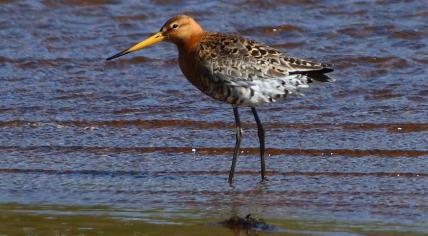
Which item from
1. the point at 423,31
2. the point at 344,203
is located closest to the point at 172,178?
the point at 344,203

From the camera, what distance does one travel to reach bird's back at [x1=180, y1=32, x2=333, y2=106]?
29.0 ft

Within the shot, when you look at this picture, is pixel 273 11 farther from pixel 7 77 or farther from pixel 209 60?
pixel 209 60

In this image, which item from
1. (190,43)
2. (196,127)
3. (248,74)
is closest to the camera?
(248,74)

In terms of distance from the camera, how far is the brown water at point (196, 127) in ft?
25.5

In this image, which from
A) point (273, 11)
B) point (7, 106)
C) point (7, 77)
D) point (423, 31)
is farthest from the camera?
point (273, 11)

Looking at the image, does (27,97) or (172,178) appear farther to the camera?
(27,97)

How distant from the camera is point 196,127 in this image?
407 inches

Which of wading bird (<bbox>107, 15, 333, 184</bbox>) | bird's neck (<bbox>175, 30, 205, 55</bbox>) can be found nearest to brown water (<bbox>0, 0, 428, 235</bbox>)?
wading bird (<bbox>107, 15, 333, 184</bbox>)

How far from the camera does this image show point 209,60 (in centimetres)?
891

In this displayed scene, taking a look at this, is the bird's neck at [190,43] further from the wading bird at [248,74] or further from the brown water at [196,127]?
the brown water at [196,127]

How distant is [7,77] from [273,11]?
12.5ft

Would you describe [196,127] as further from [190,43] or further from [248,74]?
[248,74]

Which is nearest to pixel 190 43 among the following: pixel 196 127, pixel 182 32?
pixel 182 32

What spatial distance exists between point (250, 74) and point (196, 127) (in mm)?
1599
